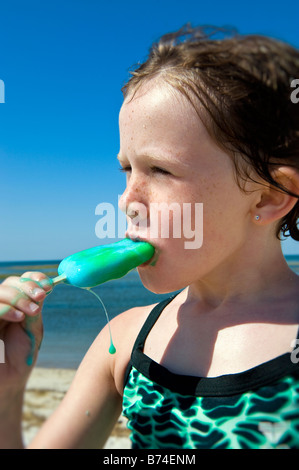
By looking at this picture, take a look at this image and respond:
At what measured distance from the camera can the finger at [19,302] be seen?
4.61 feet

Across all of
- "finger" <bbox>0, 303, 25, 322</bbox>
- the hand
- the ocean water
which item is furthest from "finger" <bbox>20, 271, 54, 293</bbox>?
the ocean water

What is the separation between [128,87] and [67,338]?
9.69 m

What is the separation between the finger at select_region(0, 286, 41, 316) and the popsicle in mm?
179

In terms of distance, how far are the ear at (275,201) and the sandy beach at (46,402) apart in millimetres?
3445

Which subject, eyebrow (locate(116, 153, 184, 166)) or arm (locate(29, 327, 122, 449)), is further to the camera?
arm (locate(29, 327, 122, 449))

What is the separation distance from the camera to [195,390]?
4.89 feet

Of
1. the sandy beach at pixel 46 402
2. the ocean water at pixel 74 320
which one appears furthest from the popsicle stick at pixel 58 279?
the sandy beach at pixel 46 402

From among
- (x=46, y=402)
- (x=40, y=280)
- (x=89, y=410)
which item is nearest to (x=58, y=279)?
(x=40, y=280)

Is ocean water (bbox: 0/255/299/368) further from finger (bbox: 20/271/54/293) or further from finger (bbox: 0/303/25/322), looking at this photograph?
finger (bbox: 0/303/25/322)

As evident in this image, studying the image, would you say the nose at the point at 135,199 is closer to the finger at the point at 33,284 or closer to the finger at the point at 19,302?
the finger at the point at 33,284

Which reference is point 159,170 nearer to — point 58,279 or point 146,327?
point 58,279

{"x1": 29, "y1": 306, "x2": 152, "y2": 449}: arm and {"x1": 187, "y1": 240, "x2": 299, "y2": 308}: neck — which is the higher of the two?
{"x1": 187, "y1": 240, "x2": 299, "y2": 308}: neck

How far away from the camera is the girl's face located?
1547 mm
